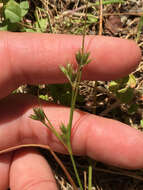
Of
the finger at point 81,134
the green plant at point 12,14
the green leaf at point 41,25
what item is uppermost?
the green plant at point 12,14

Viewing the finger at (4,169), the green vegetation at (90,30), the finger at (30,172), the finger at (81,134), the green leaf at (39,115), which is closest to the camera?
the green leaf at (39,115)

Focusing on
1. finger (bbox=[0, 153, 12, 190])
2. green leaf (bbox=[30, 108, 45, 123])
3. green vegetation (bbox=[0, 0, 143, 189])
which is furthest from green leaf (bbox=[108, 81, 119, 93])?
finger (bbox=[0, 153, 12, 190])

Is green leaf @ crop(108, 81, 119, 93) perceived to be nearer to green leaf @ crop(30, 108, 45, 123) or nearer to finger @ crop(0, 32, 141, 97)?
finger @ crop(0, 32, 141, 97)

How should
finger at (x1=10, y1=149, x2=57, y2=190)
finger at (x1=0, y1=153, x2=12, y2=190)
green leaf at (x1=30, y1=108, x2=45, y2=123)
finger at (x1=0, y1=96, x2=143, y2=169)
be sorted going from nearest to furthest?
green leaf at (x1=30, y1=108, x2=45, y2=123) → finger at (x1=0, y1=96, x2=143, y2=169) → finger at (x1=10, y1=149, x2=57, y2=190) → finger at (x1=0, y1=153, x2=12, y2=190)

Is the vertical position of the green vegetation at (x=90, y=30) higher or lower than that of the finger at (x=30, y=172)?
higher

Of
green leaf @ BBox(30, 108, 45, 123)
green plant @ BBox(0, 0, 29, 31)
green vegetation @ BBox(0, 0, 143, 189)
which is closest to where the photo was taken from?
green leaf @ BBox(30, 108, 45, 123)

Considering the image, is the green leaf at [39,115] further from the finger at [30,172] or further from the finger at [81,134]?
the finger at [30,172]

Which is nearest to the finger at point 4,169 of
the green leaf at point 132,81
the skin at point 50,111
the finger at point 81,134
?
the skin at point 50,111

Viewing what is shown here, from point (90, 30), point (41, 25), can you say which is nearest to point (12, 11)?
point (41, 25)
